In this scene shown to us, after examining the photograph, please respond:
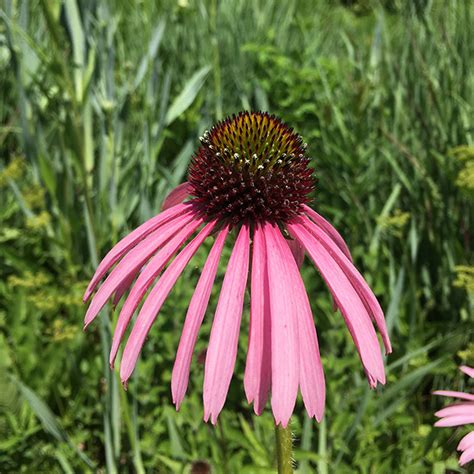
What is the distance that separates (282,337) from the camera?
601mm

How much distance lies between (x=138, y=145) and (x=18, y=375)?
688 millimetres

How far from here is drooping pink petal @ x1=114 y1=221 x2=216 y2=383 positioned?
0.64 m

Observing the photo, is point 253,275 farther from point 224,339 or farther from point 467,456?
point 467,456

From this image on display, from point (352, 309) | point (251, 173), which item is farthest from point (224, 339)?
point (251, 173)

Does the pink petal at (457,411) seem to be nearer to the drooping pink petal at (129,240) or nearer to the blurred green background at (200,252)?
the blurred green background at (200,252)

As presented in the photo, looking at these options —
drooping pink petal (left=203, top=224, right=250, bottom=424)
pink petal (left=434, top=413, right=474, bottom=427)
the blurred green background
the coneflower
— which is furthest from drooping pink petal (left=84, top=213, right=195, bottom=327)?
pink petal (left=434, top=413, right=474, bottom=427)

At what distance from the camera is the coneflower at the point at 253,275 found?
59cm

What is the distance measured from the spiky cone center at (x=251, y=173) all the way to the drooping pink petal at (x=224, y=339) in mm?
98

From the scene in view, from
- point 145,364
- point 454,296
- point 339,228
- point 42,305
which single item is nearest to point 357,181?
point 339,228

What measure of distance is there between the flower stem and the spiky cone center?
0.27m

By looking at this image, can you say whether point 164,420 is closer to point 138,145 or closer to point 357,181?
point 138,145

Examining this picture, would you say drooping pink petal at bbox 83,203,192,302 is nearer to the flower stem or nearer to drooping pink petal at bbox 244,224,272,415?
drooping pink petal at bbox 244,224,272,415

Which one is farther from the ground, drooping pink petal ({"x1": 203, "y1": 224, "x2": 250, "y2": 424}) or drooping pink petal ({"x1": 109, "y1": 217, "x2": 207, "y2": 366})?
drooping pink petal ({"x1": 109, "y1": 217, "x2": 207, "y2": 366})

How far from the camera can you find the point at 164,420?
1.32m
